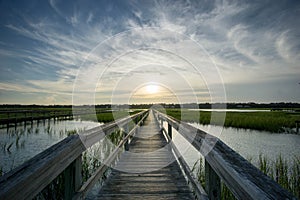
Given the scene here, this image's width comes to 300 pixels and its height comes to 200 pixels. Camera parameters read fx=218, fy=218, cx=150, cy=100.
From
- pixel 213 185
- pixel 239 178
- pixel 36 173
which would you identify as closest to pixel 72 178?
pixel 36 173

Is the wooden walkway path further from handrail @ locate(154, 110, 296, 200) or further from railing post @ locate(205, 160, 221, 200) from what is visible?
handrail @ locate(154, 110, 296, 200)

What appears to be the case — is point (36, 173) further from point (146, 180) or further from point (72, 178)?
point (146, 180)

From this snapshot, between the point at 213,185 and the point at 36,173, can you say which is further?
the point at 213,185

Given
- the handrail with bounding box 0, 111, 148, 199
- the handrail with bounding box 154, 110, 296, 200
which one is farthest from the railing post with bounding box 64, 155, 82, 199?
the handrail with bounding box 154, 110, 296, 200

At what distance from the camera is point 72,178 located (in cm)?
215

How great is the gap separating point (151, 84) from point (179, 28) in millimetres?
8039

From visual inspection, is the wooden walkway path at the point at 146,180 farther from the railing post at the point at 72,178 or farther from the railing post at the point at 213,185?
the railing post at the point at 213,185

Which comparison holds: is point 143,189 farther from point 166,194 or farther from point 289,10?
point 289,10

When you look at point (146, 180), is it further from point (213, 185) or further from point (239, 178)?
point (239, 178)

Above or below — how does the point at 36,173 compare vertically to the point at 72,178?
above

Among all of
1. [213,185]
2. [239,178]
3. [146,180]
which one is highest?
[239,178]

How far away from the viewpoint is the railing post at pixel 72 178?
206 centimetres

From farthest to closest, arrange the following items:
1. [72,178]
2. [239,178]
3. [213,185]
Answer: [72,178]
[213,185]
[239,178]

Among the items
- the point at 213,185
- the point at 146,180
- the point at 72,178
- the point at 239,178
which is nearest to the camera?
the point at 239,178
